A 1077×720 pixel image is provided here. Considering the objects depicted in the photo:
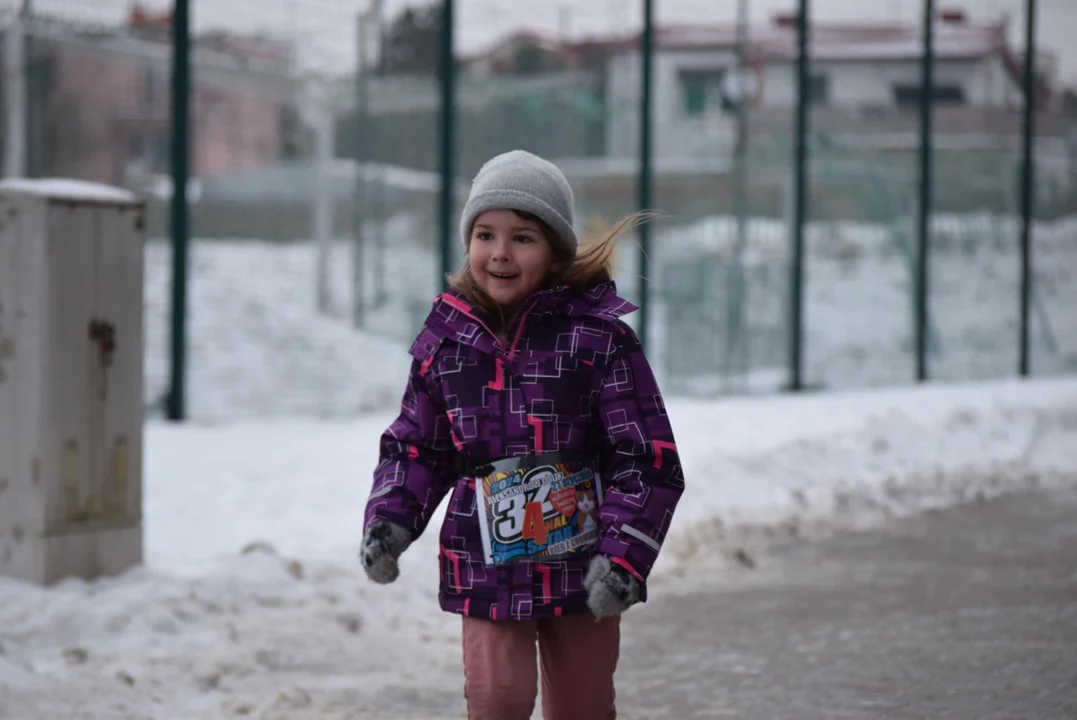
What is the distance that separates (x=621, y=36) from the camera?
1273 cm

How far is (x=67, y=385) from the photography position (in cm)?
580

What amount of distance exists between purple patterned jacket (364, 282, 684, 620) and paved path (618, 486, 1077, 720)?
155 cm

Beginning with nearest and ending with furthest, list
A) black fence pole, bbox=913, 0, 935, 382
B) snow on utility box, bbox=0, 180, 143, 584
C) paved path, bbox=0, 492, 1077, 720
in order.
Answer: paved path, bbox=0, 492, 1077, 720 → snow on utility box, bbox=0, 180, 143, 584 → black fence pole, bbox=913, 0, 935, 382

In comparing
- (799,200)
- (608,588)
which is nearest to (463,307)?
(608,588)

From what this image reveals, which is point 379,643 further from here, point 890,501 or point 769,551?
point 890,501

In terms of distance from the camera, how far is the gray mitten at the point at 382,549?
3.34 metres

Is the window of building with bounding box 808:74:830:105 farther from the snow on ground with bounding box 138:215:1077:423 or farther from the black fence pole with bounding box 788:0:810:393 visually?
the snow on ground with bounding box 138:215:1077:423

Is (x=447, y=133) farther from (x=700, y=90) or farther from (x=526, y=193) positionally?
(x=526, y=193)

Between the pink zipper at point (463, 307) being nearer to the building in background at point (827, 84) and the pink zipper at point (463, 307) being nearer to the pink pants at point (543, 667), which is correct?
the pink pants at point (543, 667)

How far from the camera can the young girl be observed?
132 inches

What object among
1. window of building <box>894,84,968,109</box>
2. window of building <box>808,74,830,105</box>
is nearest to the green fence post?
window of building <box>808,74,830,105</box>

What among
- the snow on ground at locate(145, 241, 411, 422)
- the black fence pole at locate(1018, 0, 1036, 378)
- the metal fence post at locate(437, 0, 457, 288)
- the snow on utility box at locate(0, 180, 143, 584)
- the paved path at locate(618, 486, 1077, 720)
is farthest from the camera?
the black fence pole at locate(1018, 0, 1036, 378)

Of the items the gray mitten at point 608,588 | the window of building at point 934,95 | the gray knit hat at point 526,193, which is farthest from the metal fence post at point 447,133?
the gray mitten at point 608,588

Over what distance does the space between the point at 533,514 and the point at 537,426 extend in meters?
0.17
